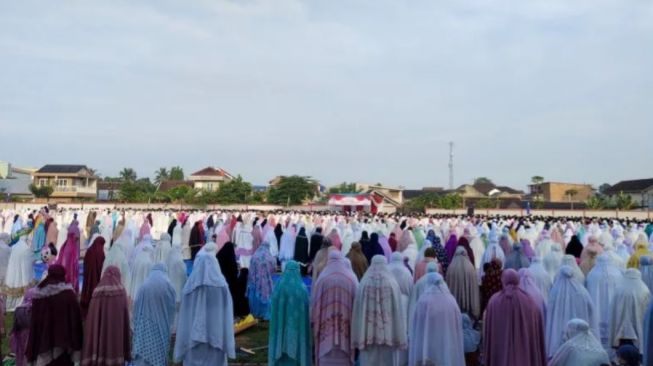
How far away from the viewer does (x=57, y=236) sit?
42.9ft

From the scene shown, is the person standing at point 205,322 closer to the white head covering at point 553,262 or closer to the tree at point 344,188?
the white head covering at point 553,262

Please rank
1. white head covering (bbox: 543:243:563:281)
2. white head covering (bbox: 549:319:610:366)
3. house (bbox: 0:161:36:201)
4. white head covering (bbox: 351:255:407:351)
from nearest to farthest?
white head covering (bbox: 549:319:610:366) < white head covering (bbox: 351:255:407:351) < white head covering (bbox: 543:243:563:281) < house (bbox: 0:161:36:201)

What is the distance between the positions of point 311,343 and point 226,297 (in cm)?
96

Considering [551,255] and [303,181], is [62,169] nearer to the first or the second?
[303,181]

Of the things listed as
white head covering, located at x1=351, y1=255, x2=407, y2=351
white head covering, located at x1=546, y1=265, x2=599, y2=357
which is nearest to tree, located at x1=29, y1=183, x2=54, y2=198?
white head covering, located at x1=351, y1=255, x2=407, y2=351

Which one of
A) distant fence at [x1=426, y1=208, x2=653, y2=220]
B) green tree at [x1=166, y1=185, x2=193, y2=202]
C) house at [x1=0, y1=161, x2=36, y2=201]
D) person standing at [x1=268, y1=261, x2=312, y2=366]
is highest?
house at [x1=0, y1=161, x2=36, y2=201]

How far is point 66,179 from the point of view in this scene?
46562 millimetres

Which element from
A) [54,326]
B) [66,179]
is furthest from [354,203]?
[54,326]

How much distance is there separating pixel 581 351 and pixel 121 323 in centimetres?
380

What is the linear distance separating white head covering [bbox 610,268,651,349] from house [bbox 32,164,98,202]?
46616 mm

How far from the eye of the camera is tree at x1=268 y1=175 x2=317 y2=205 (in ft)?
136

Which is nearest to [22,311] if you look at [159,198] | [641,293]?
[641,293]

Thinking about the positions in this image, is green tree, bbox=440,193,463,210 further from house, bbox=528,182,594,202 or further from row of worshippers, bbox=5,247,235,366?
row of worshippers, bbox=5,247,235,366

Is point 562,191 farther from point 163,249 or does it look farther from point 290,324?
point 290,324
